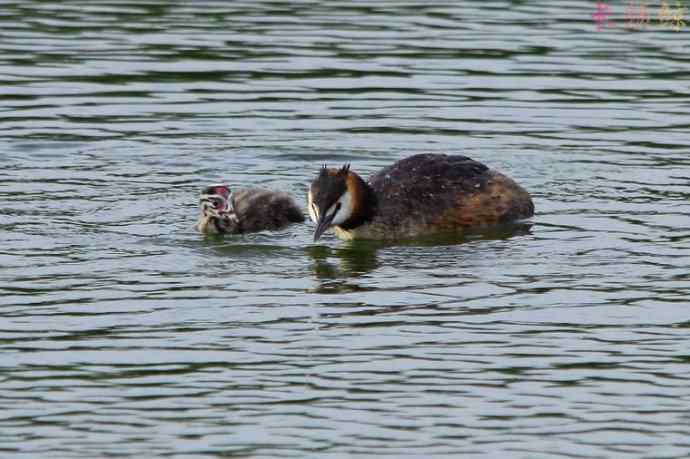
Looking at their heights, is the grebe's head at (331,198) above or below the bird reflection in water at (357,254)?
above

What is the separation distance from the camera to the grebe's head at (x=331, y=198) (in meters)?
14.2

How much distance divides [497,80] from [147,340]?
36.8 ft

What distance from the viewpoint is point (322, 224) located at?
46.5ft

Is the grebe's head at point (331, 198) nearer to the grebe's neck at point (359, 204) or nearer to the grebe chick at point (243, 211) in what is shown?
the grebe's neck at point (359, 204)

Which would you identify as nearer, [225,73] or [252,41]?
[225,73]

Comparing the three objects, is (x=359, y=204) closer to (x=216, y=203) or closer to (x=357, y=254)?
(x=357, y=254)

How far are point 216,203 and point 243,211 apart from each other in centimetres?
54

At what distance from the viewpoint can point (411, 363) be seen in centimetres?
1059

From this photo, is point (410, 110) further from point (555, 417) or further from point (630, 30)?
point (555, 417)

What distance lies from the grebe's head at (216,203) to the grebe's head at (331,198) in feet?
2.48

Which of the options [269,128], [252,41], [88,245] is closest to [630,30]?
[252,41]

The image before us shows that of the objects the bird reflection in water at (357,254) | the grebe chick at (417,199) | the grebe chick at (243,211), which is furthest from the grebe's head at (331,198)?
the grebe chick at (243,211)

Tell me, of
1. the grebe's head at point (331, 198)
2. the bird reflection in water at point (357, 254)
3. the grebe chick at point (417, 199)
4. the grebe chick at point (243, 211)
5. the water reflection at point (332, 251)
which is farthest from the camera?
the grebe chick at point (243, 211)

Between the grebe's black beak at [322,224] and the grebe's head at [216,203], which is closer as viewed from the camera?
the grebe's black beak at [322,224]
